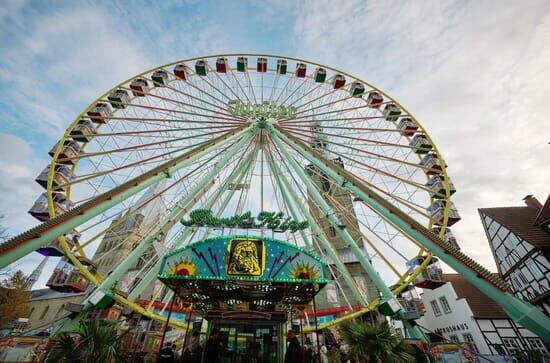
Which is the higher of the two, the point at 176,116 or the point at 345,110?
the point at 345,110

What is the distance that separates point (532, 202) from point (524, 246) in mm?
7203

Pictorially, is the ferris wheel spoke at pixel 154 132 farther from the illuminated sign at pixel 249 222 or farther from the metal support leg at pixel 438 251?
the metal support leg at pixel 438 251

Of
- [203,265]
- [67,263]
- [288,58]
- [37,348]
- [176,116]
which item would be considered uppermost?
[288,58]

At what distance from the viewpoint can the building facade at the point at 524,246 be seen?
49.2 ft

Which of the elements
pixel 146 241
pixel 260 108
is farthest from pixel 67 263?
pixel 260 108

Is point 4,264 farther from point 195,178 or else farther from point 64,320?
point 195,178

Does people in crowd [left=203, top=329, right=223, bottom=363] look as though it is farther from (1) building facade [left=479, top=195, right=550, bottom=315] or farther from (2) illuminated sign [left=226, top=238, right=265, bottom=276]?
(1) building facade [left=479, top=195, right=550, bottom=315]

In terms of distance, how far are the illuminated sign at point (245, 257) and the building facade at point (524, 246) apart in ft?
56.7

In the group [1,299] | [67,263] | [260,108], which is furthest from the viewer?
[1,299]

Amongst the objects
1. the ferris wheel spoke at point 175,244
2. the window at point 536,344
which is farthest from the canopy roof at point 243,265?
the window at point 536,344

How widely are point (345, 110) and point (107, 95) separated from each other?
14654 millimetres

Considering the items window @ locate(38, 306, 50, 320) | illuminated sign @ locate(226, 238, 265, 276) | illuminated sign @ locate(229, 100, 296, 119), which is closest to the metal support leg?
illuminated sign @ locate(229, 100, 296, 119)

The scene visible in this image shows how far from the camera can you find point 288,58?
55.9ft

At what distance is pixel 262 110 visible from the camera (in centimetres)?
1633
